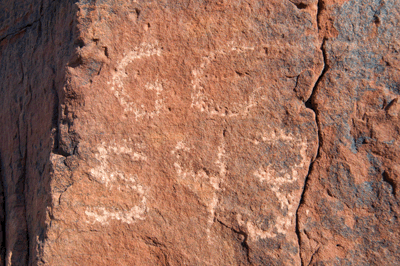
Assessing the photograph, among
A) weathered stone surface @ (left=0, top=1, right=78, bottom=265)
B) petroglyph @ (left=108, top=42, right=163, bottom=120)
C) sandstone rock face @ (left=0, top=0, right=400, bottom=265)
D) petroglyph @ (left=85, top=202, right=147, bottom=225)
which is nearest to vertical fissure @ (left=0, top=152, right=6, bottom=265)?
weathered stone surface @ (left=0, top=1, right=78, bottom=265)

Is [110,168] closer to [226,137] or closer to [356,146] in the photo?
[226,137]

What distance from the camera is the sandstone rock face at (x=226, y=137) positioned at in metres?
1.07

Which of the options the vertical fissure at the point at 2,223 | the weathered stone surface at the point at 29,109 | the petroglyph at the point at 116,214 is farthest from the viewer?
the vertical fissure at the point at 2,223

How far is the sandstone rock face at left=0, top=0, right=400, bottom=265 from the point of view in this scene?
42.0 inches

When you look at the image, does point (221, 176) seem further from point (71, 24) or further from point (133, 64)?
point (71, 24)

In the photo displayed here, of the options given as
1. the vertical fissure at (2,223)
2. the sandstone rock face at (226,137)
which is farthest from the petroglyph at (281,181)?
the vertical fissure at (2,223)

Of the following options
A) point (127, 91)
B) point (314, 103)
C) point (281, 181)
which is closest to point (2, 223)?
point (127, 91)

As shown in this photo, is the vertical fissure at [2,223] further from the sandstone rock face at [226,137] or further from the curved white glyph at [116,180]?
the curved white glyph at [116,180]

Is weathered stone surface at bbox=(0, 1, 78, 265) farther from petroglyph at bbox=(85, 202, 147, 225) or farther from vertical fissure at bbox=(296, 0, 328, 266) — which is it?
vertical fissure at bbox=(296, 0, 328, 266)

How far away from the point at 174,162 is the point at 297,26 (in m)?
0.64

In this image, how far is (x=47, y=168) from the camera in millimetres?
1125

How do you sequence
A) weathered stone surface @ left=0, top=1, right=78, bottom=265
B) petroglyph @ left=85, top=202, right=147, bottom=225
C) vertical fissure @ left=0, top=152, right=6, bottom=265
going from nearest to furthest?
Result: petroglyph @ left=85, top=202, right=147, bottom=225, weathered stone surface @ left=0, top=1, right=78, bottom=265, vertical fissure @ left=0, top=152, right=6, bottom=265

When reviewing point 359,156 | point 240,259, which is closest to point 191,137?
point 240,259

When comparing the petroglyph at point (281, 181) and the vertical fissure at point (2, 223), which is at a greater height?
the petroglyph at point (281, 181)
